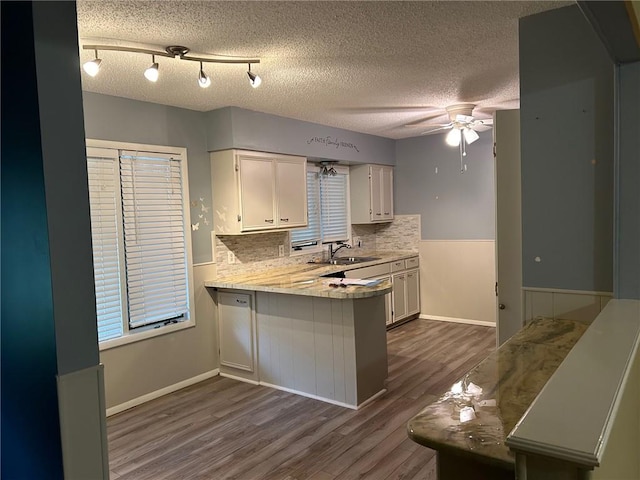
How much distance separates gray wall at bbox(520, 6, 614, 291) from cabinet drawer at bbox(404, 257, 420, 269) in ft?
11.7

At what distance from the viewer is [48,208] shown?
121cm

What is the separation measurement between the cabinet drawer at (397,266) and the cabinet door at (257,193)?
1886mm

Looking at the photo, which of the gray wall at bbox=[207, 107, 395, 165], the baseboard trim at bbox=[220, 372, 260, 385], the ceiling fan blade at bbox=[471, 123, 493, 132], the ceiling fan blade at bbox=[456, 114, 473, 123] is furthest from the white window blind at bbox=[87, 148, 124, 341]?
the ceiling fan blade at bbox=[471, 123, 493, 132]

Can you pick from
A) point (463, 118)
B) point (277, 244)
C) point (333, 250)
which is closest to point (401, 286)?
point (333, 250)

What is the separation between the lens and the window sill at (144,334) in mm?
3594

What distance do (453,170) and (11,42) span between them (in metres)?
5.40

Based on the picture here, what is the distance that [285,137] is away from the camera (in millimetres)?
4656

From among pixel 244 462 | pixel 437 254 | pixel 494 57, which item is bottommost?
pixel 244 462

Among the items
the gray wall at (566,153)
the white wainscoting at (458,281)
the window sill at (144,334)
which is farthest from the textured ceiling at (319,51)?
the white wainscoting at (458,281)

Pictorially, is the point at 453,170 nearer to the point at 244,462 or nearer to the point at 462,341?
the point at 462,341

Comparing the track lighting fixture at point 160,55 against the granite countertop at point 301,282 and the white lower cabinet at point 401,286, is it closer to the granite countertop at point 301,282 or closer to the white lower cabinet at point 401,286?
the granite countertop at point 301,282

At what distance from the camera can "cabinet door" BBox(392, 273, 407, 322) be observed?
19.1 ft

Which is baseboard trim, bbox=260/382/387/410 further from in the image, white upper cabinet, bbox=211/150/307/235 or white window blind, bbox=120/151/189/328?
white upper cabinet, bbox=211/150/307/235

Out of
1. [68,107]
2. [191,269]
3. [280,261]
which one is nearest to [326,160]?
[280,261]
